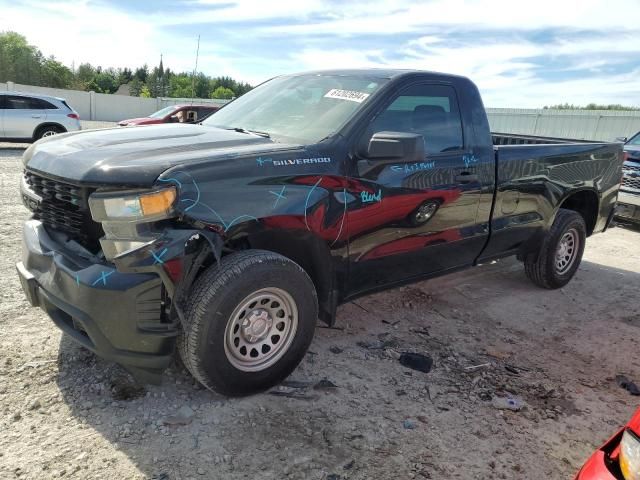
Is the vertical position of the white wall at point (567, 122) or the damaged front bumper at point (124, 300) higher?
the white wall at point (567, 122)

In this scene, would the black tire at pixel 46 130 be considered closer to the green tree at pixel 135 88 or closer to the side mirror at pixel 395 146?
the side mirror at pixel 395 146

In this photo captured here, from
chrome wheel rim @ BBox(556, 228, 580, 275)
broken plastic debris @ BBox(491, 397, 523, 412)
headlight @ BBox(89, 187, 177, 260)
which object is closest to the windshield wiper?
headlight @ BBox(89, 187, 177, 260)

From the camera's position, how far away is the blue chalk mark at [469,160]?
389cm

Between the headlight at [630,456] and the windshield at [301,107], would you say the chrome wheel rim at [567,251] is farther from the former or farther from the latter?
the headlight at [630,456]

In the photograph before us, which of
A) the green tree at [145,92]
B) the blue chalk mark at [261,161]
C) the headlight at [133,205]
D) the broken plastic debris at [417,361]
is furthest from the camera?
the green tree at [145,92]

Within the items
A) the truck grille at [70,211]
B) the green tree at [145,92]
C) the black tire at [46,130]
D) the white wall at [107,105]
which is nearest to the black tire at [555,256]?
the truck grille at [70,211]

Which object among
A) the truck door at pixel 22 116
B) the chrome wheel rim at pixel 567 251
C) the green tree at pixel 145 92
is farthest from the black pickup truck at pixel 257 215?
the green tree at pixel 145 92

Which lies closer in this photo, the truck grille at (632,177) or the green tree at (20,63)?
the truck grille at (632,177)

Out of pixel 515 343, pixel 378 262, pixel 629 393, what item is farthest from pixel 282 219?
pixel 629 393

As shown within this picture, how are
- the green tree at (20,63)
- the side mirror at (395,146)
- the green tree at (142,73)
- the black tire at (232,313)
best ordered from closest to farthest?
1. the black tire at (232,313)
2. the side mirror at (395,146)
3. the green tree at (20,63)
4. the green tree at (142,73)

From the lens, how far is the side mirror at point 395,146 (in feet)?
9.87

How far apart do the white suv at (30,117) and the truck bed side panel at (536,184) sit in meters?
12.7

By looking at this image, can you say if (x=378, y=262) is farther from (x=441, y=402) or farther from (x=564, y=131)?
(x=564, y=131)

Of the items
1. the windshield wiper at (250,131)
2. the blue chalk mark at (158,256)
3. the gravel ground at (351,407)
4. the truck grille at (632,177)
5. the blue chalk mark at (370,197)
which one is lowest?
the gravel ground at (351,407)
